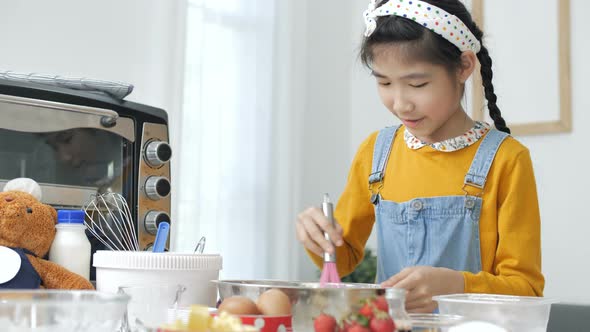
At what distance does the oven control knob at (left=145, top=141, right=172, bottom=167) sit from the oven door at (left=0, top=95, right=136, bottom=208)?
0.03 meters

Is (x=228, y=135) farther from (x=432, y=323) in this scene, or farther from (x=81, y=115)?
(x=432, y=323)

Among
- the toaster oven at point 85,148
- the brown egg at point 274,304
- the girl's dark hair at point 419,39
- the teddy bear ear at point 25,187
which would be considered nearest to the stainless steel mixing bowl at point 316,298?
the brown egg at point 274,304

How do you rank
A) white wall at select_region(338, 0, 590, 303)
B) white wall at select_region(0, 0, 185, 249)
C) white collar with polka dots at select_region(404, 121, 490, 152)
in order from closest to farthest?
white collar with polka dots at select_region(404, 121, 490, 152) < white wall at select_region(0, 0, 185, 249) < white wall at select_region(338, 0, 590, 303)

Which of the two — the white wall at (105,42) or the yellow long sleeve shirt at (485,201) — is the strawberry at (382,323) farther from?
the white wall at (105,42)

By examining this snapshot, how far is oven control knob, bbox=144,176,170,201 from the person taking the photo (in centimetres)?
110

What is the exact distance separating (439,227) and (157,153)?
494 mm

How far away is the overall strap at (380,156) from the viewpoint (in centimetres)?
133

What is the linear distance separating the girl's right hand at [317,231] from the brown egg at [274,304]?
0.14m

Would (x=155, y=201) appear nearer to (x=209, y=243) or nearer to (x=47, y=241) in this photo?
(x=47, y=241)

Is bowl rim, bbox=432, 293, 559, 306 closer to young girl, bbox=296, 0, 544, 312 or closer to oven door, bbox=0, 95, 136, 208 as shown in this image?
young girl, bbox=296, 0, 544, 312

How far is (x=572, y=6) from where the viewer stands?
250 centimetres

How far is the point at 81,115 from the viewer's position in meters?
1.09

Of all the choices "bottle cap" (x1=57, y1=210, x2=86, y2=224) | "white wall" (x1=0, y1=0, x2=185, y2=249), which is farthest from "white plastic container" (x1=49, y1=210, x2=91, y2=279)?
"white wall" (x1=0, y1=0, x2=185, y2=249)

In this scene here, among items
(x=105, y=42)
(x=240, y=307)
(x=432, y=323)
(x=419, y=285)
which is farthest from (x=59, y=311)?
(x=105, y=42)
